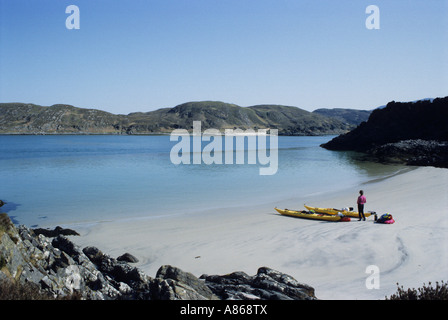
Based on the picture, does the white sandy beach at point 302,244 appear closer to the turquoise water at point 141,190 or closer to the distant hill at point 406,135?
the turquoise water at point 141,190

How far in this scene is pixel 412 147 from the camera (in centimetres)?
4462

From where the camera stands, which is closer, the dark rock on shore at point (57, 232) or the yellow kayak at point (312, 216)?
the dark rock on shore at point (57, 232)

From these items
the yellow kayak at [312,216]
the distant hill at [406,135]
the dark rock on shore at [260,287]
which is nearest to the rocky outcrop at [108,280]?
the dark rock on shore at [260,287]

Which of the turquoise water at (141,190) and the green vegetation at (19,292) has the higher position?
the green vegetation at (19,292)

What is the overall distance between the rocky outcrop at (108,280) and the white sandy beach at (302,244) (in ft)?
4.34

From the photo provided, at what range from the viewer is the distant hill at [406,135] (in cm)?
4240

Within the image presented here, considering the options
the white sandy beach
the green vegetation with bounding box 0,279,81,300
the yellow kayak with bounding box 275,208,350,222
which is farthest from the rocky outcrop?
the yellow kayak with bounding box 275,208,350,222

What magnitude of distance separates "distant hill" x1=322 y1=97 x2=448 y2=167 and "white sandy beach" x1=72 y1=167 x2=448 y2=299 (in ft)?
85.7

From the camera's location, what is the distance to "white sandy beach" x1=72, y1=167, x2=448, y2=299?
29.4ft

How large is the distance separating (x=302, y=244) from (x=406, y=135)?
51.5m

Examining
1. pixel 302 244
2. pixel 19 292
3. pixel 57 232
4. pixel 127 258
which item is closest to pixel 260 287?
pixel 19 292

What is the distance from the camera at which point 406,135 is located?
2192 inches

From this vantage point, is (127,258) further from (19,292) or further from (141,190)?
(141,190)

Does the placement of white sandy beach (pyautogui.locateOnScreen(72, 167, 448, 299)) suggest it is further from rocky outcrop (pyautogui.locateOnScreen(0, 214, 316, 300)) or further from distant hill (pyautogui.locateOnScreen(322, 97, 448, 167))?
distant hill (pyautogui.locateOnScreen(322, 97, 448, 167))
